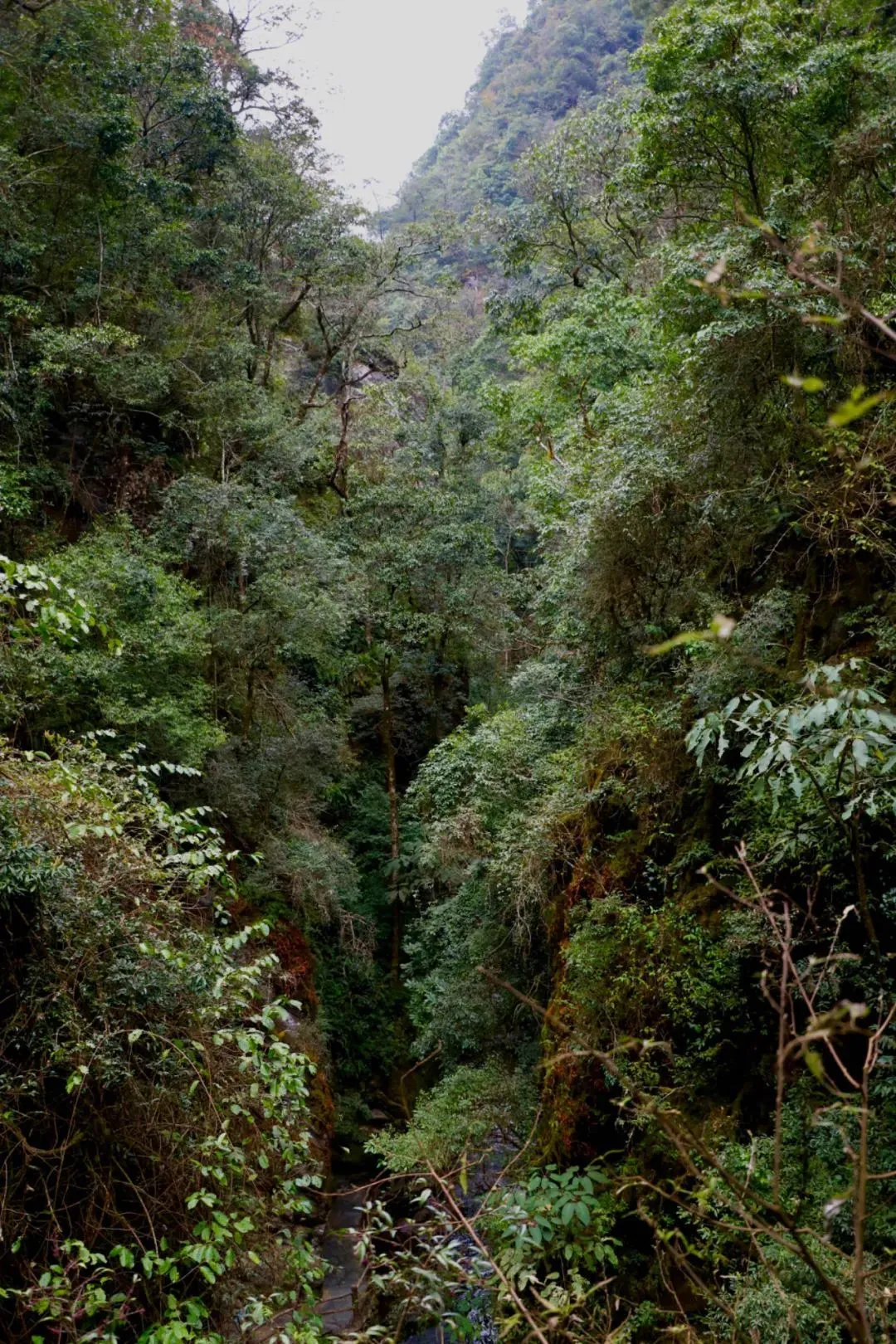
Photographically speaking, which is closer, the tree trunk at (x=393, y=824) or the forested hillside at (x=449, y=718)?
the forested hillside at (x=449, y=718)

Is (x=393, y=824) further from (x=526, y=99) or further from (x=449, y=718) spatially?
(x=526, y=99)

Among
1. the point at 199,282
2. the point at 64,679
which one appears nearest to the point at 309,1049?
the point at 64,679

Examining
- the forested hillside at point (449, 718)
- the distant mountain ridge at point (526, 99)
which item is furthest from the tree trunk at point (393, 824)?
the distant mountain ridge at point (526, 99)

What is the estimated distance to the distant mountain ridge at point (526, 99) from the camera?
3372cm

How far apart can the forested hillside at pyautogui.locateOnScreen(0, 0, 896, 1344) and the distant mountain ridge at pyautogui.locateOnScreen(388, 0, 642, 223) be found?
2036 centimetres

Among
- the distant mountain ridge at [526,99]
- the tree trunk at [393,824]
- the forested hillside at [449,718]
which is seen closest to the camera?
the forested hillside at [449,718]

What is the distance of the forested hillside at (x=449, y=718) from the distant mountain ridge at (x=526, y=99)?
20.4m

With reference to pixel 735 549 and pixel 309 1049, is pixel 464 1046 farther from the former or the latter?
pixel 735 549

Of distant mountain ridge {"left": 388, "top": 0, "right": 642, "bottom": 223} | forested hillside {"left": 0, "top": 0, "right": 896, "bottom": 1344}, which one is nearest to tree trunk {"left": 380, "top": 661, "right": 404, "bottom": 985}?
forested hillside {"left": 0, "top": 0, "right": 896, "bottom": 1344}

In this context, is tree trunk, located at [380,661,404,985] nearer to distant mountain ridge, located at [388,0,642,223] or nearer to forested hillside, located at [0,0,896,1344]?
forested hillside, located at [0,0,896,1344]

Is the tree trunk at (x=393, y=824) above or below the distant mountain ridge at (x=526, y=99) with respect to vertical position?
below

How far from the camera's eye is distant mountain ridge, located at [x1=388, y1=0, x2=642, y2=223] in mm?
33719

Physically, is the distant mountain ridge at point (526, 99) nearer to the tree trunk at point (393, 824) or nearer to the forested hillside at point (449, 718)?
the forested hillside at point (449, 718)

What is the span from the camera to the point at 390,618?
13602 millimetres
